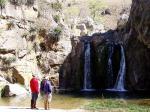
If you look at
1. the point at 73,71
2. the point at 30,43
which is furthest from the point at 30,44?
the point at 73,71

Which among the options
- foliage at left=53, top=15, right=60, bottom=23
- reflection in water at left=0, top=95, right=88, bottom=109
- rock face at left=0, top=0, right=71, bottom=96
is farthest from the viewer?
foliage at left=53, top=15, right=60, bottom=23

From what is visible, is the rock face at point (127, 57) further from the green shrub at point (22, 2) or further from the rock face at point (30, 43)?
the green shrub at point (22, 2)

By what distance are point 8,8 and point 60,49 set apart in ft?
25.2

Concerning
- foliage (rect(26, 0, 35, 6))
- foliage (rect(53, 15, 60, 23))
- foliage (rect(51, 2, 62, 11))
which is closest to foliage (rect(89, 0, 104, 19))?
foliage (rect(51, 2, 62, 11))

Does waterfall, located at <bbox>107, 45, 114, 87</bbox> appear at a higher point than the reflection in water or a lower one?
higher

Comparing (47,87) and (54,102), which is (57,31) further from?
(47,87)

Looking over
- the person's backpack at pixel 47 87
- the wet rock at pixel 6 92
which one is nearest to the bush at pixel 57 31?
the wet rock at pixel 6 92

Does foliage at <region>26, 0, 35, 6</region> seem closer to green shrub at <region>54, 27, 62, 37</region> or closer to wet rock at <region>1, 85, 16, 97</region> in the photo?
green shrub at <region>54, 27, 62, 37</region>

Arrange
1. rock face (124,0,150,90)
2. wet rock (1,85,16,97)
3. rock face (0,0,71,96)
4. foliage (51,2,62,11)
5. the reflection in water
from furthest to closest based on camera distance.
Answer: foliage (51,2,62,11) → rock face (124,0,150,90) → rock face (0,0,71,96) → wet rock (1,85,16,97) → the reflection in water

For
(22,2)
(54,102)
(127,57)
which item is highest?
(22,2)

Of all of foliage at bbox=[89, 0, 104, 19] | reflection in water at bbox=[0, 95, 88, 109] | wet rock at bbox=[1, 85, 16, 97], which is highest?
foliage at bbox=[89, 0, 104, 19]

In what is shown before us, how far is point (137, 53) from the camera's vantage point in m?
49.6

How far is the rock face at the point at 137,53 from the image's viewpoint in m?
47.1

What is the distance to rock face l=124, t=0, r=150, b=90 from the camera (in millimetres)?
47125
